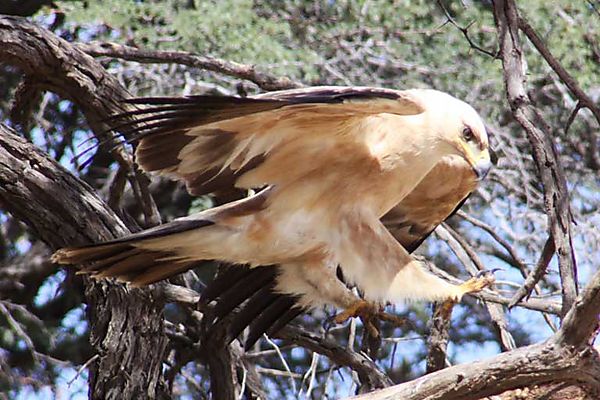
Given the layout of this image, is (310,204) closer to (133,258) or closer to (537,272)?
(133,258)

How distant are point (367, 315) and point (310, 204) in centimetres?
49

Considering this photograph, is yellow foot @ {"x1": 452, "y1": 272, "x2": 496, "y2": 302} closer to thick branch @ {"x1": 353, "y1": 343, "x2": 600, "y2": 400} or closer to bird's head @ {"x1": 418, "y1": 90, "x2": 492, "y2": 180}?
bird's head @ {"x1": 418, "y1": 90, "x2": 492, "y2": 180}

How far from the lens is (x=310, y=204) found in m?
4.11

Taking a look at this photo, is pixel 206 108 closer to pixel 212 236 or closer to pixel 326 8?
pixel 212 236

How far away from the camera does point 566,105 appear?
527 cm

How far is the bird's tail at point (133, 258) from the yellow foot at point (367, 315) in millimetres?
624

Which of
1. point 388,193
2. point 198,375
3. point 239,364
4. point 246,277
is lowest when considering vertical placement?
point 198,375

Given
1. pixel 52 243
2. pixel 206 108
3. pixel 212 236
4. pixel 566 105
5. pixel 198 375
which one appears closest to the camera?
pixel 206 108

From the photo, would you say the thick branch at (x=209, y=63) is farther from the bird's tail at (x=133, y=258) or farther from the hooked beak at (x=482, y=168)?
the hooked beak at (x=482, y=168)

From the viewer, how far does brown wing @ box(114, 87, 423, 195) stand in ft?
11.3

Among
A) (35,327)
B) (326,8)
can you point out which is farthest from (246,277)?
(326,8)

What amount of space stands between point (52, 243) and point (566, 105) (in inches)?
110

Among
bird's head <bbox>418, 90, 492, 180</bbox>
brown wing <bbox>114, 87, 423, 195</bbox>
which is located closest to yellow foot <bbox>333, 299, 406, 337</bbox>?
brown wing <bbox>114, 87, 423, 195</bbox>

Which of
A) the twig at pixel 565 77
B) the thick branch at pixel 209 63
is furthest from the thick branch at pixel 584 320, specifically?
the thick branch at pixel 209 63
